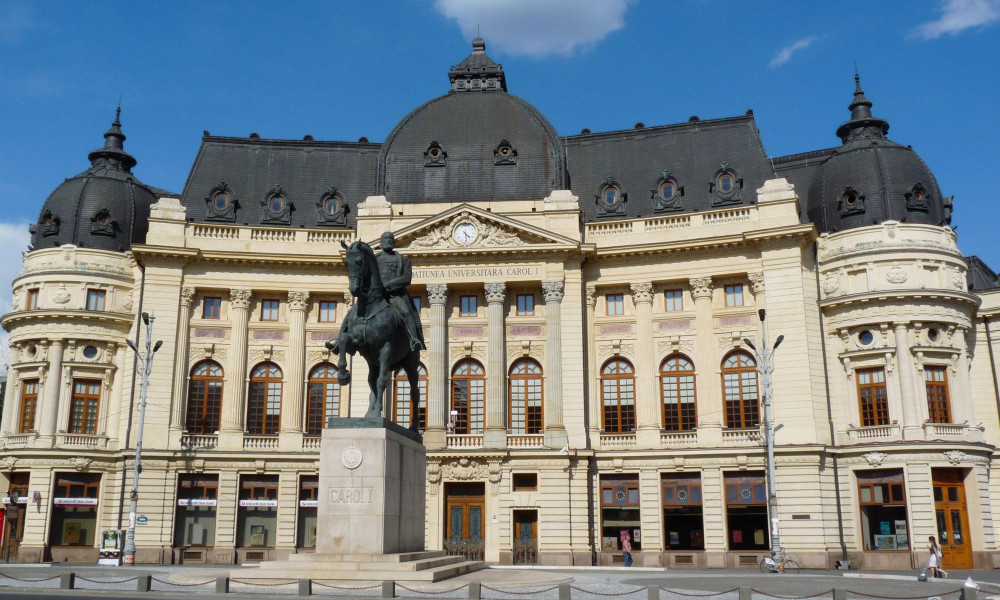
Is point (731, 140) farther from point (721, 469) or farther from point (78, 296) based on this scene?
point (78, 296)

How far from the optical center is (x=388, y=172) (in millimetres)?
53531

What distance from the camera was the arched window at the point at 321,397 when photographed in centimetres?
5116

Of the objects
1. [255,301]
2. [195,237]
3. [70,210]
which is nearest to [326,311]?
[255,301]

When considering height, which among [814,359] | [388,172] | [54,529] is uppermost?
[388,172]

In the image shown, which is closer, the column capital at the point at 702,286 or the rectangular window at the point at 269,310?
the column capital at the point at 702,286

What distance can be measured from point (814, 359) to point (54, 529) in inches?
1535

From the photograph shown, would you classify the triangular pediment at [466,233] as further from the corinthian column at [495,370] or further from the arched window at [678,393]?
the arched window at [678,393]

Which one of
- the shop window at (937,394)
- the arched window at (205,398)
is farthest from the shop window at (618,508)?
the arched window at (205,398)

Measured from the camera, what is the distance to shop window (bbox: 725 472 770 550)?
45500mm

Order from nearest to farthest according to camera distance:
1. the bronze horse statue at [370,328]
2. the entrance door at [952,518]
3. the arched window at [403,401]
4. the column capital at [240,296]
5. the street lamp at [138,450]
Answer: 1. the bronze horse statue at [370,328]
2. the street lamp at [138,450]
3. the entrance door at [952,518]
4. the arched window at [403,401]
5. the column capital at [240,296]

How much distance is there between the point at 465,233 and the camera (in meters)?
50.1

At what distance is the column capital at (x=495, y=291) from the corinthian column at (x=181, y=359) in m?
16.0

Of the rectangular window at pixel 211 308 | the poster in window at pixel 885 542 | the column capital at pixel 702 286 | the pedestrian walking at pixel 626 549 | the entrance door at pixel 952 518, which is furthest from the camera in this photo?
the rectangular window at pixel 211 308

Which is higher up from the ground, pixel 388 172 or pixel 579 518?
pixel 388 172
